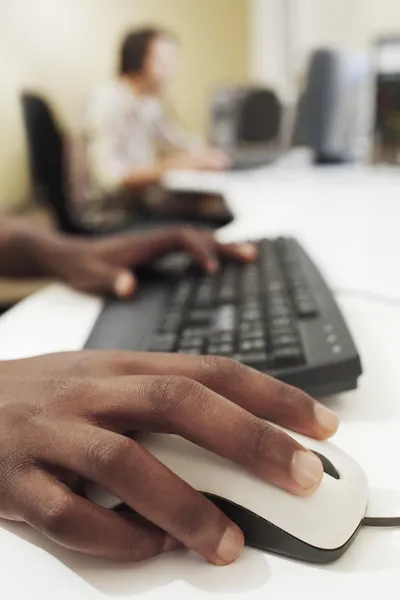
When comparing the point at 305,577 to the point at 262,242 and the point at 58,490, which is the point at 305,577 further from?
the point at 262,242

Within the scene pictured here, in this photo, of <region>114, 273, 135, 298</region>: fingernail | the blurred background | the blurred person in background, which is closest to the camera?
<region>114, 273, 135, 298</region>: fingernail

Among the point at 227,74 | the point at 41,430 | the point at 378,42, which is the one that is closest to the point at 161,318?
the point at 41,430

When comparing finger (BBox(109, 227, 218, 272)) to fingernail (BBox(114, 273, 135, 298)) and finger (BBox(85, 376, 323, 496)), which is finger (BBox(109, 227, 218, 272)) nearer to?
fingernail (BBox(114, 273, 135, 298))

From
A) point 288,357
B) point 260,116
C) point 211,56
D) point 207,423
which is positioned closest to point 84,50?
point 211,56

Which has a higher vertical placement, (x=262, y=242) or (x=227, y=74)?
(x=227, y=74)

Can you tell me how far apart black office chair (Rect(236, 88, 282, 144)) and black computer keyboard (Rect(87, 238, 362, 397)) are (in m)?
1.41

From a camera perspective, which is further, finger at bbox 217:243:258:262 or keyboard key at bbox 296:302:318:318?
finger at bbox 217:243:258:262

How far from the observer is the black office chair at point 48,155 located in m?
1.92

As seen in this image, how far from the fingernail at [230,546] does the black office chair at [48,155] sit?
1.71 meters

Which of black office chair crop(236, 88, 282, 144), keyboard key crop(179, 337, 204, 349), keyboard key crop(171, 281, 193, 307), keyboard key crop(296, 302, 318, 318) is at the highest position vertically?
black office chair crop(236, 88, 282, 144)

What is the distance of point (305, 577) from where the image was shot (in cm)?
29

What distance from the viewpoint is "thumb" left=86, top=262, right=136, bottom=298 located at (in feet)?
Answer: 2.30

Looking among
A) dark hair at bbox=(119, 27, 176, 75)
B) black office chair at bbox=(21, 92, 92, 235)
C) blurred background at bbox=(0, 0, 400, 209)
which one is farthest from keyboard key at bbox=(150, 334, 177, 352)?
dark hair at bbox=(119, 27, 176, 75)

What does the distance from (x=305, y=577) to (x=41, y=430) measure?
0.15 m
